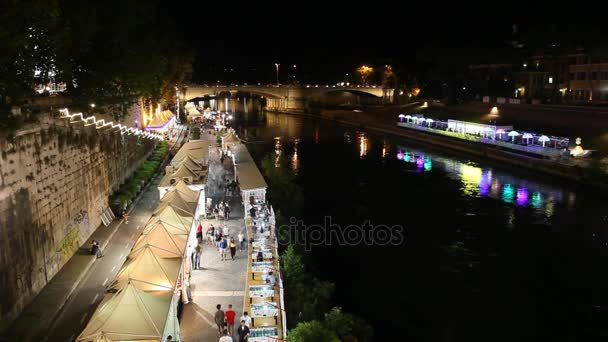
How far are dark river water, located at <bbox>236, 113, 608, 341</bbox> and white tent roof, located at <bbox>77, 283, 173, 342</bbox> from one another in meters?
10.4

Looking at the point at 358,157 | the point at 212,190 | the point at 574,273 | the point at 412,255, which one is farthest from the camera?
the point at 358,157

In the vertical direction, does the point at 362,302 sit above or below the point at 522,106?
below

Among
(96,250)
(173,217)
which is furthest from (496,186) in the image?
(96,250)

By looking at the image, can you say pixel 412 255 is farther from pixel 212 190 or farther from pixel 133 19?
pixel 133 19

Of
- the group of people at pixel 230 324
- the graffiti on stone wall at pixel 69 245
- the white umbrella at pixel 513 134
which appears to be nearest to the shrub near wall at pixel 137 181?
the graffiti on stone wall at pixel 69 245

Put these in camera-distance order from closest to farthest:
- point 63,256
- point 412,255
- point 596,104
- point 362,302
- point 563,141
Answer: point 63,256 → point 362,302 → point 412,255 → point 563,141 → point 596,104

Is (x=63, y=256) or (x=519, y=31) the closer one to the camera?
(x=63, y=256)

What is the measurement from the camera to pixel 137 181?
3338 centimetres

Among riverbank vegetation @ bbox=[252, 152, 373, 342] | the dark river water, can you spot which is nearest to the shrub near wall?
the dark river water

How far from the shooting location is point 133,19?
3175 centimetres

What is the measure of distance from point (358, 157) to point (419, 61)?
58847 millimetres

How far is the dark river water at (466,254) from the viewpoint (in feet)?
70.7

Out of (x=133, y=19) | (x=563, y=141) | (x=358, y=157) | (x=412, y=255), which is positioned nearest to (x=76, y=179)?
(x=133, y=19)

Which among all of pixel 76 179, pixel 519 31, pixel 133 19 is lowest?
pixel 76 179
